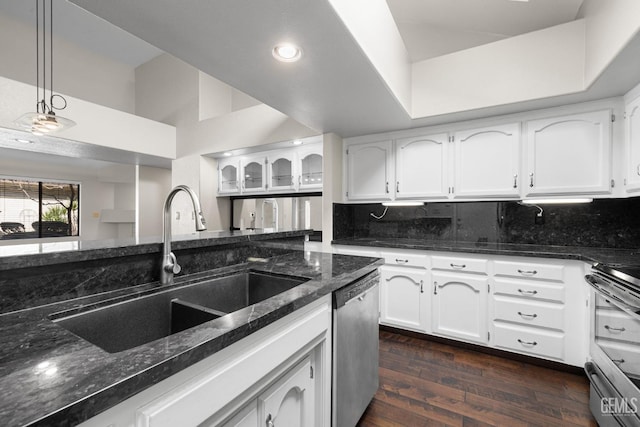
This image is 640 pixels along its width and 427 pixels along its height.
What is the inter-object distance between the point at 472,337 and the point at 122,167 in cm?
711

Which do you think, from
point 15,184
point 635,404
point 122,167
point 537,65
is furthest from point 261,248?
point 15,184

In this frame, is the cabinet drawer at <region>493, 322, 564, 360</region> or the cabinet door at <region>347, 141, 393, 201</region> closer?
the cabinet drawer at <region>493, 322, 564, 360</region>

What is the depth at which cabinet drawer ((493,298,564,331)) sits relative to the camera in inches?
84.4

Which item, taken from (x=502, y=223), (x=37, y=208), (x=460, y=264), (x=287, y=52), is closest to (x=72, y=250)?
(x=287, y=52)

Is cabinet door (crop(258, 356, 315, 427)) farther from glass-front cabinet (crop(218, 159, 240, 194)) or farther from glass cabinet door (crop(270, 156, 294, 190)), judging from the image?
glass-front cabinet (crop(218, 159, 240, 194))

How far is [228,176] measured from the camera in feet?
14.3

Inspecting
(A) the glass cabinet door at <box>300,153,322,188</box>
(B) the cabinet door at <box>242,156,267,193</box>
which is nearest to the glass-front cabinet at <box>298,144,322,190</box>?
(A) the glass cabinet door at <box>300,153,322,188</box>

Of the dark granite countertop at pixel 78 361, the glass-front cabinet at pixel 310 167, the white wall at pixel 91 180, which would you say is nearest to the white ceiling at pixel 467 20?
the glass-front cabinet at pixel 310 167

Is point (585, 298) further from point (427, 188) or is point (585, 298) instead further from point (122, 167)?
point (122, 167)

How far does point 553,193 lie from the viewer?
2.39 m

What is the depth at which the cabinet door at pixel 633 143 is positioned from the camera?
6.46 ft

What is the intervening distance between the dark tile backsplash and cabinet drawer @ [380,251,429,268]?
0.58m

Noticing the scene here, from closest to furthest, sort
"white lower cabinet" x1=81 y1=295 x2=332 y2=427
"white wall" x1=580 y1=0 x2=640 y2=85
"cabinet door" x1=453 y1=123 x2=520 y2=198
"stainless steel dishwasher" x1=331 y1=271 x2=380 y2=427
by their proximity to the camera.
→ "white lower cabinet" x1=81 y1=295 x2=332 y2=427
"stainless steel dishwasher" x1=331 y1=271 x2=380 y2=427
"white wall" x1=580 y1=0 x2=640 y2=85
"cabinet door" x1=453 y1=123 x2=520 y2=198

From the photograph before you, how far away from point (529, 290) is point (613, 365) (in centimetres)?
86
